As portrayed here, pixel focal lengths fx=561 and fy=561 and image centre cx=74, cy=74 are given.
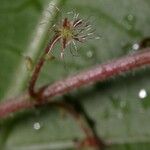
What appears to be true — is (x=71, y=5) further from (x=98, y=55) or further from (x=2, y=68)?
(x=2, y=68)

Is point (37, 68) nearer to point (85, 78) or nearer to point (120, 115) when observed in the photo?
point (85, 78)

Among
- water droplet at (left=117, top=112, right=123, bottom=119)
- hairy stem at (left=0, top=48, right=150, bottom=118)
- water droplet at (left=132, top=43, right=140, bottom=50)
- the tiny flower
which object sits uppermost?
the tiny flower

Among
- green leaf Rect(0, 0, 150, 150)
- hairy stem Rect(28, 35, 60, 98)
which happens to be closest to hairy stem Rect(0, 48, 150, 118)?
hairy stem Rect(28, 35, 60, 98)

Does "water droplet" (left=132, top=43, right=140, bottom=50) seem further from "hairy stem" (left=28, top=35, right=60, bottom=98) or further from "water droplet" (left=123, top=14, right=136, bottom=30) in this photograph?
"hairy stem" (left=28, top=35, right=60, bottom=98)

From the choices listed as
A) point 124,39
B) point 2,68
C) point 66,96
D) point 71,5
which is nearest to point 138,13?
point 124,39

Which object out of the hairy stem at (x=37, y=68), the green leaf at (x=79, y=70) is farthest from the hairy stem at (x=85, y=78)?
the green leaf at (x=79, y=70)

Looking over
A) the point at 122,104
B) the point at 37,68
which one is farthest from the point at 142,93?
the point at 37,68

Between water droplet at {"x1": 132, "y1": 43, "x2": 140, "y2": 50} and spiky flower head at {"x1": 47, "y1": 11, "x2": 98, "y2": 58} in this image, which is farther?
water droplet at {"x1": 132, "y1": 43, "x2": 140, "y2": 50}
